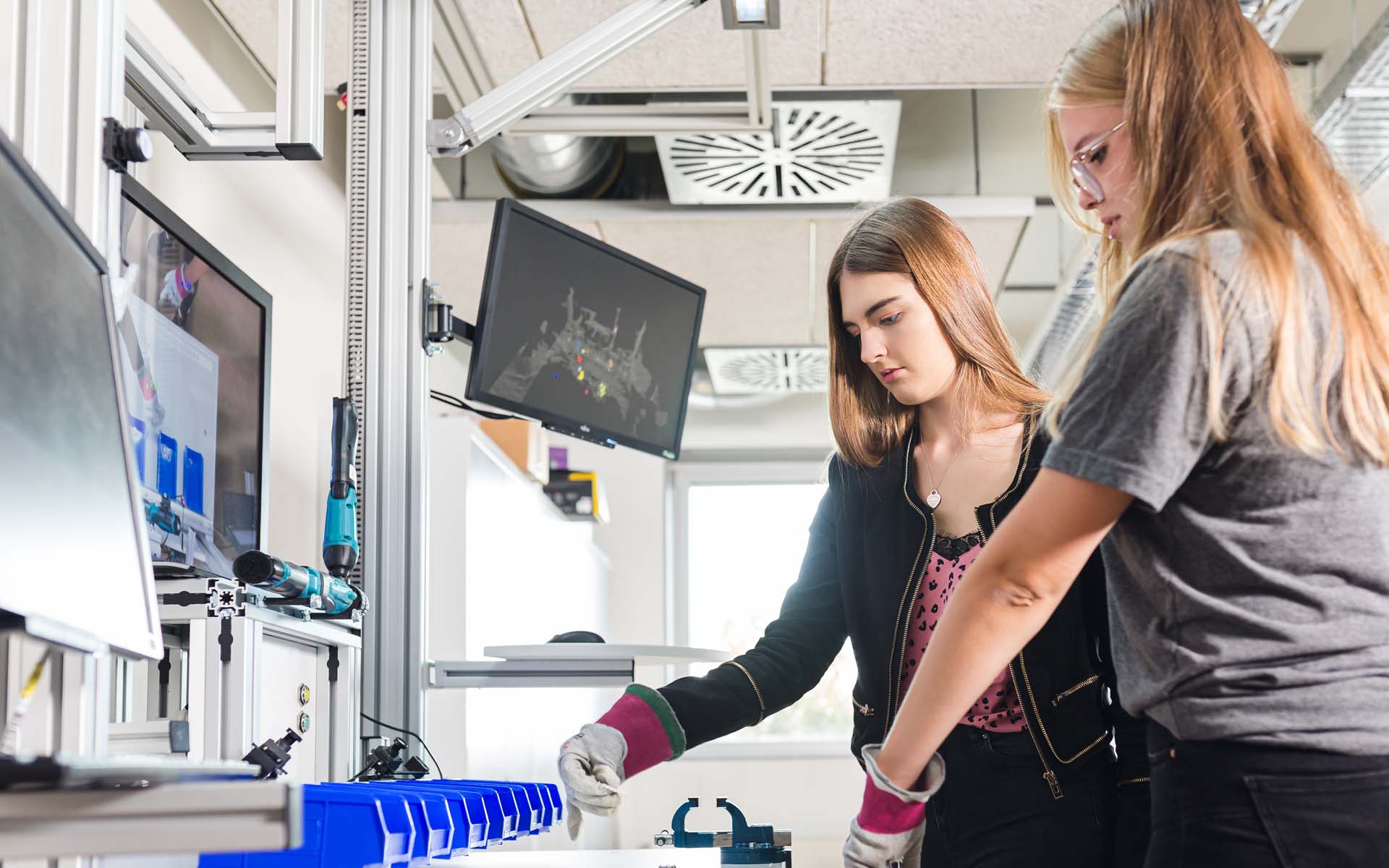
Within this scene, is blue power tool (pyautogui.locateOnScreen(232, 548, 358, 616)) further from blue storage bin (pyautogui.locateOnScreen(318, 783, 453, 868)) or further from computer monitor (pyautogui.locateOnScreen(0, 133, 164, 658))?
computer monitor (pyautogui.locateOnScreen(0, 133, 164, 658))

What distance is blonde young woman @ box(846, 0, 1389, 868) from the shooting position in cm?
78

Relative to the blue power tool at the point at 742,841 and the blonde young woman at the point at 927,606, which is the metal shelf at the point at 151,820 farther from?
the blue power tool at the point at 742,841

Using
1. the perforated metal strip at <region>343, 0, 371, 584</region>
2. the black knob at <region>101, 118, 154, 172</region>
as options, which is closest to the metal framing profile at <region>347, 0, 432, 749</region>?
the perforated metal strip at <region>343, 0, 371, 584</region>

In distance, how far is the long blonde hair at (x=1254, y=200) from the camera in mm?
799

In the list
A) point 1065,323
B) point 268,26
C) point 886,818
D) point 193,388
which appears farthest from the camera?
point 1065,323

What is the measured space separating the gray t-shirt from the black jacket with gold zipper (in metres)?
0.43

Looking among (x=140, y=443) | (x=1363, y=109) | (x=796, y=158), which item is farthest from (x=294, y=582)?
(x=1363, y=109)

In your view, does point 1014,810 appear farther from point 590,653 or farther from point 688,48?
point 688,48

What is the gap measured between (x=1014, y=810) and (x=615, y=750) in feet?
1.27

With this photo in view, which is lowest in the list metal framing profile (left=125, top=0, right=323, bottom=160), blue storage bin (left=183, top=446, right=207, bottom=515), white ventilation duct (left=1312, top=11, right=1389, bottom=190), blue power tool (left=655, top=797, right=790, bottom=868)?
blue power tool (left=655, top=797, right=790, bottom=868)

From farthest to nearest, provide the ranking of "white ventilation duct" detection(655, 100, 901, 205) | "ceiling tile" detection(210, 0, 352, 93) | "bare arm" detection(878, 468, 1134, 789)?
"white ventilation duct" detection(655, 100, 901, 205), "ceiling tile" detection(210, 0, 352, 93), "bare arm" detection(878, 468, 1134, 789)

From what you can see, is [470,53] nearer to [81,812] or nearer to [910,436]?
[910,436]

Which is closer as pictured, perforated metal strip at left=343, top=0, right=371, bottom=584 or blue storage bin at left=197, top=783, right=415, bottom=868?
blue storage bin at left=197, top=783, right=415, bottom=868

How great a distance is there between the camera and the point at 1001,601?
89 cm
